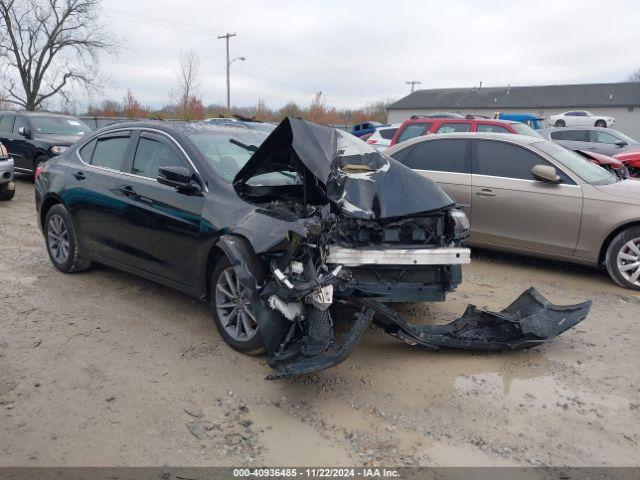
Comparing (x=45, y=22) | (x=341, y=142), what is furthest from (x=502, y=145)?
(x=45, y=22)

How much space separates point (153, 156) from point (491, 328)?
332 centimetres

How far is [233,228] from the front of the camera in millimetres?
4027

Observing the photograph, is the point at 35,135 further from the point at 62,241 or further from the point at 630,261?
the point at 630,261

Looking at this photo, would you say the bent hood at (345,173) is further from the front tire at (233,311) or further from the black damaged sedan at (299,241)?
the front tire at (233,311)

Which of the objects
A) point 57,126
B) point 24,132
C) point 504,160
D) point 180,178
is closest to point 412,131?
point 504,160

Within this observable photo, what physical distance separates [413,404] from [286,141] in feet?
6.64

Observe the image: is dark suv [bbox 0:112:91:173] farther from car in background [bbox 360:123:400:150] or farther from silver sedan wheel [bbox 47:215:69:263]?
car in background [bbox 360:123:400:150]

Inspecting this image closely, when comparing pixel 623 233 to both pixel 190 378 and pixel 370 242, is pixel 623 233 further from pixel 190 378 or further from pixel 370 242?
pixel 190 378

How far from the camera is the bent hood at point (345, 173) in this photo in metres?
3.92

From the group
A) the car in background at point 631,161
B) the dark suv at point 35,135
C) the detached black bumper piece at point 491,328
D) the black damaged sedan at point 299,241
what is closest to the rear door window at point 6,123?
the dark suv at point 35,135

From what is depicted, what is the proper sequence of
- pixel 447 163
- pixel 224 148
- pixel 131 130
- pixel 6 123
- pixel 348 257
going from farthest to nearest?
pixel 6 123 < pixel 447 163 < pixel 131 130 < pixel 224 148 < pixel 348 257

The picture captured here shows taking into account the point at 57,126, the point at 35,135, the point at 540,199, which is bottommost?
the point at 540,199

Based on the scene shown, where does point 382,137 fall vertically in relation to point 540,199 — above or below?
above

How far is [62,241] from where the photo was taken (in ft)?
20.0
